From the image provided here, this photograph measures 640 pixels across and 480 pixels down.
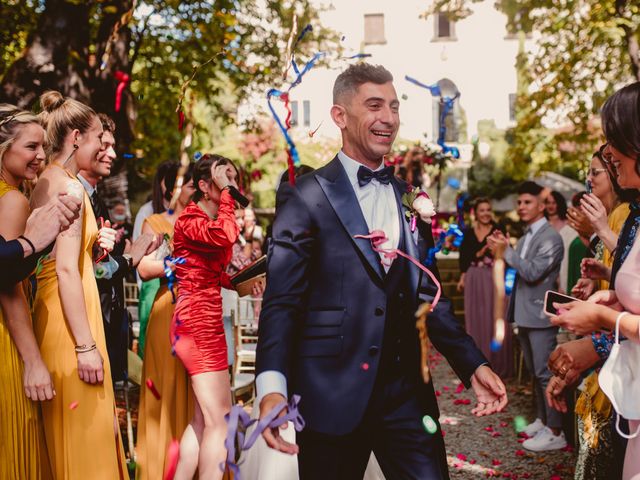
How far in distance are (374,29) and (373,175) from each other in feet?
111

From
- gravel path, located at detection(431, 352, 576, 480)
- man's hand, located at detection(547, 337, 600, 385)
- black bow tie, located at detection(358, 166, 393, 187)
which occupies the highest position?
black bow tie, located at detection(358, 166, 393, 187)

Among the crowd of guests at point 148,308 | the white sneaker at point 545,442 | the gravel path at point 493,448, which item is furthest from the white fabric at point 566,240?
the crowd of guests at point 148,308

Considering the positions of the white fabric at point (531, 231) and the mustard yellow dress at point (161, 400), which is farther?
the white fabric at point (531, 231)

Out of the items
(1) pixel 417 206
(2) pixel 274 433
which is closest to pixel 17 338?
(2) pixel 274 433

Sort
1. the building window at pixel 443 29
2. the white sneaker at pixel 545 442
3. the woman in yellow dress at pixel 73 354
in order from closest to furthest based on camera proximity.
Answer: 1. the woman in yellow dress at pixel 73 354
2. the white sneaker at pixel 545 442
3. the building window at pixel 443 29

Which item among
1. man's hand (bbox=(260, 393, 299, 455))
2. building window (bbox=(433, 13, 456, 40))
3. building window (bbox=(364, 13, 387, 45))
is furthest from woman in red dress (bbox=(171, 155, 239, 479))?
building window (bbox=(364, 13, 387, 45))

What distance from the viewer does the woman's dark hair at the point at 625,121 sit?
2383 mm

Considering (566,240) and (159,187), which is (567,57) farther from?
(159,187)

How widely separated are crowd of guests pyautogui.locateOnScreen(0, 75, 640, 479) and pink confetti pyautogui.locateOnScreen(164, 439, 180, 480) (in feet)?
0.10

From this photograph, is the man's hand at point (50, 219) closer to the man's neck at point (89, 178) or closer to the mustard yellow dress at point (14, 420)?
the mustard yellow dress at point (14, 420)

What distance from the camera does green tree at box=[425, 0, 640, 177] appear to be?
1123 cm

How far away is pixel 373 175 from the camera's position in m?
2.69

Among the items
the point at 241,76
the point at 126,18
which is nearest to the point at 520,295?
the point at 126,18

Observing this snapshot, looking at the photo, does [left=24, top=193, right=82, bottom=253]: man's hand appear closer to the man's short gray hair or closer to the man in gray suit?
the man's short gray hair
